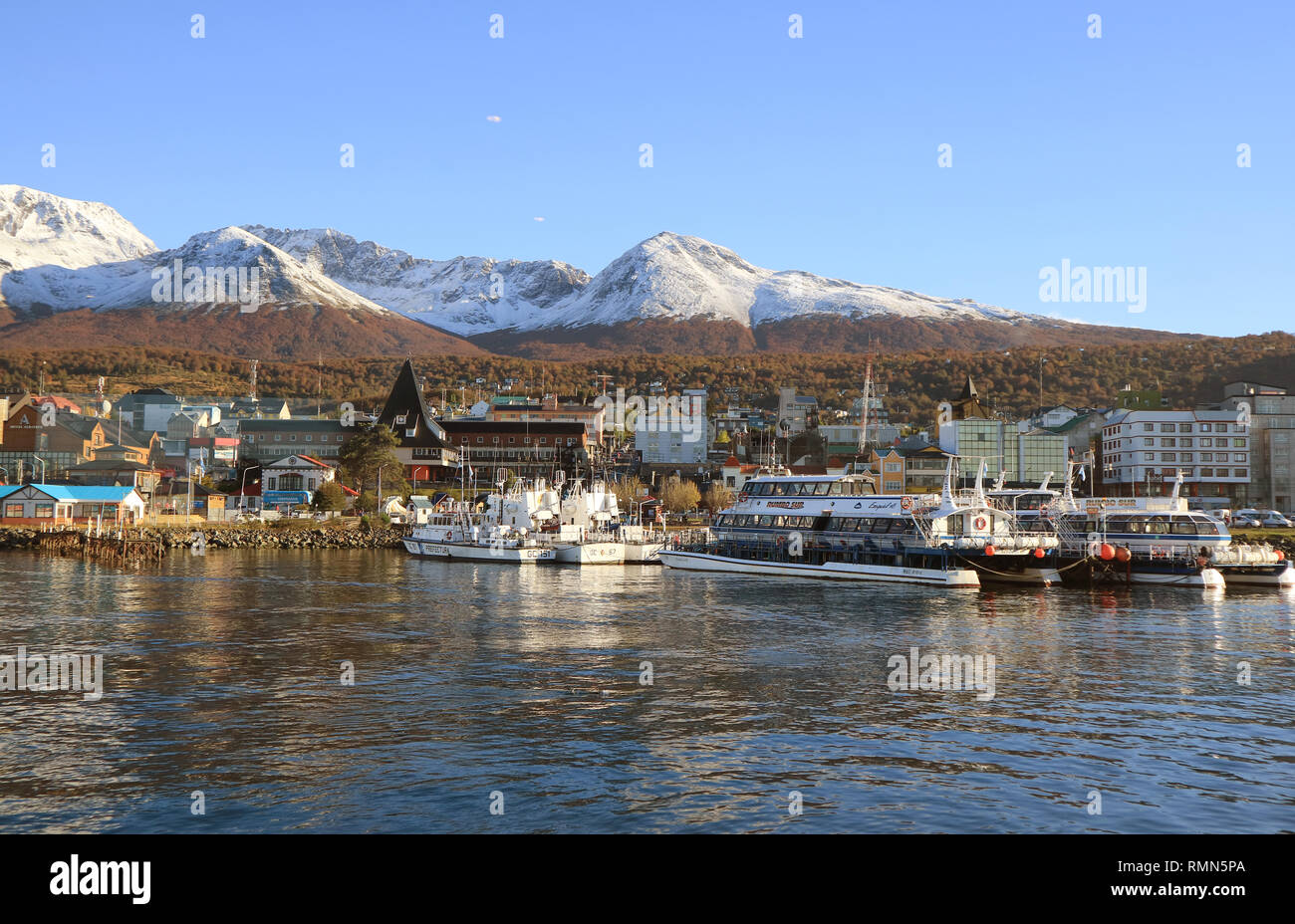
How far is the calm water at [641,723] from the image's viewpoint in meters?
16.4

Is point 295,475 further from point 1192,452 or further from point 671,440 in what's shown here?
point 1192,452

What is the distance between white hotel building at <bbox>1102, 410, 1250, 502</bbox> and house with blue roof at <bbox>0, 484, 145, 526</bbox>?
104936mm

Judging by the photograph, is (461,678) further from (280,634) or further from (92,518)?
(92,518)

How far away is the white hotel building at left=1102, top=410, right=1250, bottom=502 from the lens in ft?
365

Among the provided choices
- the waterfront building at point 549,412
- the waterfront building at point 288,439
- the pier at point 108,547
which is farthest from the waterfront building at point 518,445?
the pier at point 108,547

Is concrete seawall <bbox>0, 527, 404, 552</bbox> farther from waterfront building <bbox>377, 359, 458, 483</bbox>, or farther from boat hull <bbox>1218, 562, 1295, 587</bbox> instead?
boat hull <bbox>1218, 562, 1295, 587</bbox>

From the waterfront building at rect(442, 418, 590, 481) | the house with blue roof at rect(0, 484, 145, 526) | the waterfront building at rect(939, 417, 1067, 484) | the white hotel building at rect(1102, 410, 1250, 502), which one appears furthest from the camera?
the waterfront building at rect(442, 418, 590, 481)

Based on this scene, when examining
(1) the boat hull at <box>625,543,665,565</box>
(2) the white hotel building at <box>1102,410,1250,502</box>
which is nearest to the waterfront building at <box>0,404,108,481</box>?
(1) the boat hull at <box>625,543,665,565</box>

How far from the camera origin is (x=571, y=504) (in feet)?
264

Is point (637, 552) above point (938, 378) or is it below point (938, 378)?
below

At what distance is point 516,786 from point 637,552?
61.0 metres

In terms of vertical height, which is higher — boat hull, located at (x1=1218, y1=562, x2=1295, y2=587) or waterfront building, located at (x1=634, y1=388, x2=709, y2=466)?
waterfront building, located at (x1=634, y1=388, x2=709, y2=466)
